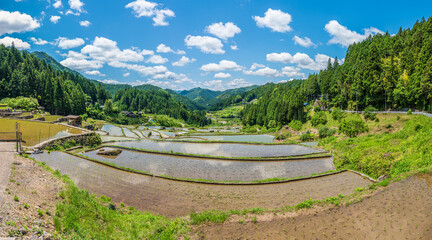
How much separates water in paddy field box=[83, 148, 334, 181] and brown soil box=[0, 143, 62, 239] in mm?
8759

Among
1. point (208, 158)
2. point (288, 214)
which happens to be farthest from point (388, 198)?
point (208, 158)

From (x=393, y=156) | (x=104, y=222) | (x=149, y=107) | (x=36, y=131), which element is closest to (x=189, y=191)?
(x=104, y=222)

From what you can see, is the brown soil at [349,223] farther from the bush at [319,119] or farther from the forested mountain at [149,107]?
the forested mountain at [149,107]

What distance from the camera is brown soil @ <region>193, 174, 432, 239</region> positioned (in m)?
10.3

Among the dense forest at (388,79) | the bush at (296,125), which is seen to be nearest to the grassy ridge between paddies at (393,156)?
the dense forest at (388,79)

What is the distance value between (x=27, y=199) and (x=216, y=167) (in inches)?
619

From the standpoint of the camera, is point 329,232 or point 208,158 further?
point 208,158

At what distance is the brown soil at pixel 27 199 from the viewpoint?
734cm

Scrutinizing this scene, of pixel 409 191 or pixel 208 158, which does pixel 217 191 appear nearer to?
pixel 208 158

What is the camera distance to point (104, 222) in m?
10.5

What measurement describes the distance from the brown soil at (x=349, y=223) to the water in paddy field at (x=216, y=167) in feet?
23.6

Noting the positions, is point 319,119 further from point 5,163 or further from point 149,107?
point 149,107

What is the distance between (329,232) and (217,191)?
807 centimetres

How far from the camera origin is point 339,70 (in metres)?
65.1
